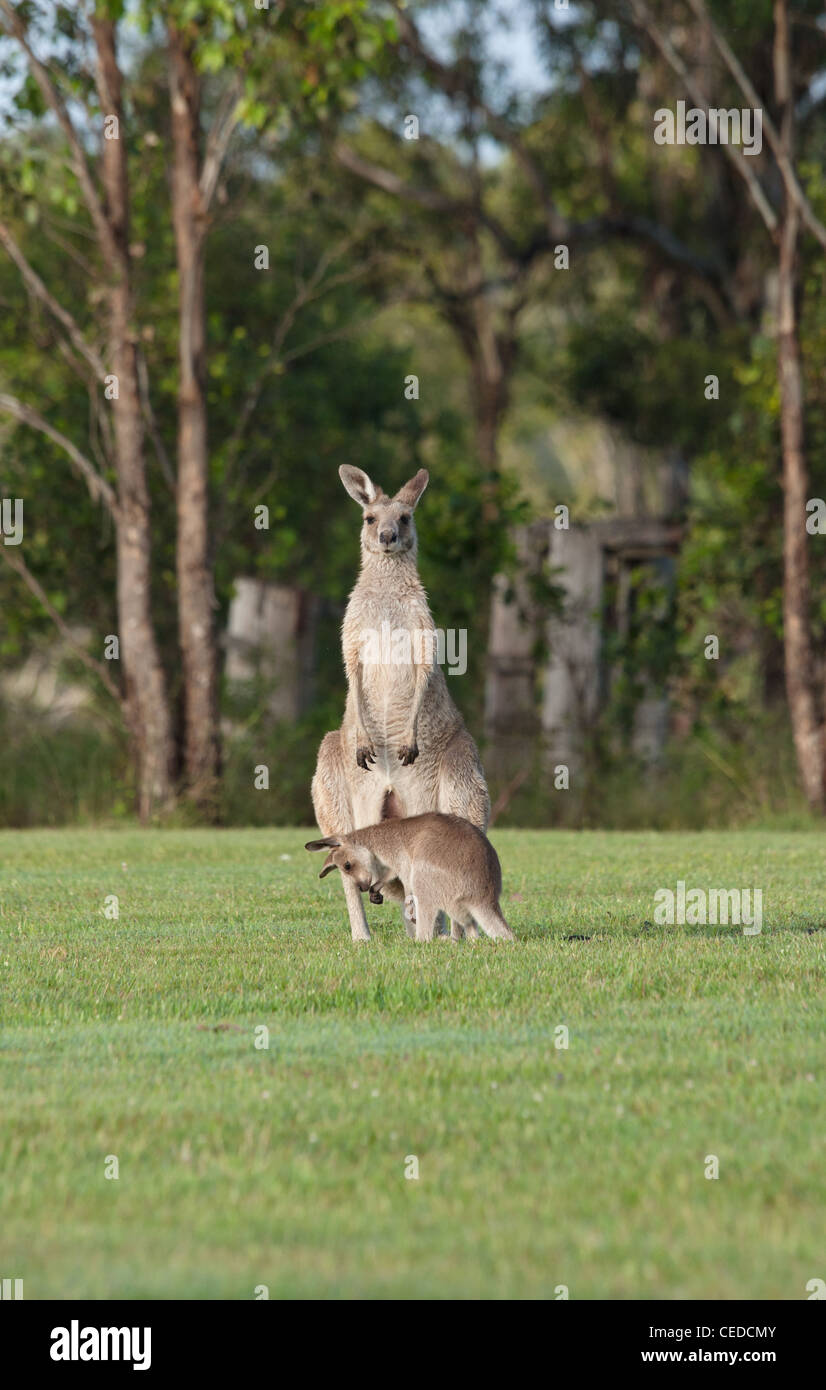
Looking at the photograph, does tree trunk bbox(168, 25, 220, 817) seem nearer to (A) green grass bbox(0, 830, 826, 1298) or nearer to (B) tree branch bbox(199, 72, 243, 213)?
(B) tree branch bbox(199, 72, 243, 213)

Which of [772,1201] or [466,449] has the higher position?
[466,449]

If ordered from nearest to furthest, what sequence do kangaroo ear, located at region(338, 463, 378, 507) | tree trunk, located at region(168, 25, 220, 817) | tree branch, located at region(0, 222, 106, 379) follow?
kangaroo ear, located at region(338, 463, 378, 507) < tree branch, located at region(0, 222, 106, 379) < tree trunk, located at region(168, 25, 220, 817)

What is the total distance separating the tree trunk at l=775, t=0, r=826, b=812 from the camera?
750 inches

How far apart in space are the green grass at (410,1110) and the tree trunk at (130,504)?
9500mm

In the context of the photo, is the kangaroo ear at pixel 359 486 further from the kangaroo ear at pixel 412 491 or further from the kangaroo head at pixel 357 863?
the kangaroo head at pixel 357 863

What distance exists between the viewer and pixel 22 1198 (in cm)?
474

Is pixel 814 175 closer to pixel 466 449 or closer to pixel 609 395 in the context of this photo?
pixel 609 395

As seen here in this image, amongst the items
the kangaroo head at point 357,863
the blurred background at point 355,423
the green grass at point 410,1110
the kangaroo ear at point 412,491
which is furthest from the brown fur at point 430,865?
the blurred background at point 355,423

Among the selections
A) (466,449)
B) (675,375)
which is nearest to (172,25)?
(675,375)

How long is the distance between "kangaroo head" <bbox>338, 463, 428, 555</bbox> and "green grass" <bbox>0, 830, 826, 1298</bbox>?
212 cm

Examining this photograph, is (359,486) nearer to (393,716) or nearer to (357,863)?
(393,716)

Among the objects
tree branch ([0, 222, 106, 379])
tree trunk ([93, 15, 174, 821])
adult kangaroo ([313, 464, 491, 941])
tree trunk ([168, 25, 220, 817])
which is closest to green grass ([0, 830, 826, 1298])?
adult kangaroo ([313, 464, 491, 941])

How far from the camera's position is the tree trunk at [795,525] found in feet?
62.5

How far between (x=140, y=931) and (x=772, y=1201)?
17.2 ft
